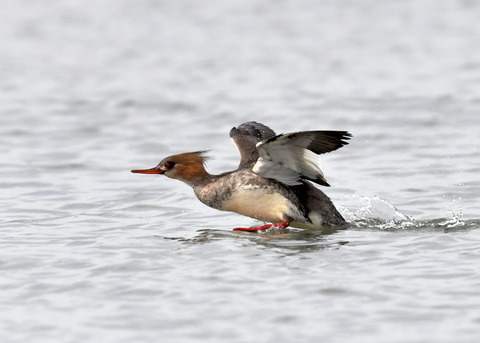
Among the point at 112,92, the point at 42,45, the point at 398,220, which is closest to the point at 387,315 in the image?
the point at 398,220

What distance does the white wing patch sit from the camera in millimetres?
8766

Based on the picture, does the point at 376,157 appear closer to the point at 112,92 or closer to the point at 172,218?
the point at 172,218

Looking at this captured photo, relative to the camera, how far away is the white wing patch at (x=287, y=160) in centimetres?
877

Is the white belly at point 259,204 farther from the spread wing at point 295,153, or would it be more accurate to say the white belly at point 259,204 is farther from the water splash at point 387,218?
the water splash at point 387,218

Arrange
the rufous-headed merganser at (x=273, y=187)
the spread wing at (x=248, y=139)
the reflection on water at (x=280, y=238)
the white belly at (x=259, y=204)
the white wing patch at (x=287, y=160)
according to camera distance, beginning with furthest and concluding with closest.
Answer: the spread wing at (x=248, y=139), the white belly at (x=259, y=204), the rufous-headed merganser at (x=273, y=187), the white wing patch at (x=287, y=160), the reflection on water at (x=280, y=238)

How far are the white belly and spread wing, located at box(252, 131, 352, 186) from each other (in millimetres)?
181

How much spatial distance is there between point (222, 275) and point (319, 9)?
67.6ft

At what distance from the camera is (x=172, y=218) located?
10.2 m

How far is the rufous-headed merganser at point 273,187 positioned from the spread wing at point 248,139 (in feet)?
0.07

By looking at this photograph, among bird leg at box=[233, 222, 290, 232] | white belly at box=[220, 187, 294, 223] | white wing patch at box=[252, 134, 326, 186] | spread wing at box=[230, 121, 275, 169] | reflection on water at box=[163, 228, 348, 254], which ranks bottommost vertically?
reflection on water at box=[163, 228, 348, 254]

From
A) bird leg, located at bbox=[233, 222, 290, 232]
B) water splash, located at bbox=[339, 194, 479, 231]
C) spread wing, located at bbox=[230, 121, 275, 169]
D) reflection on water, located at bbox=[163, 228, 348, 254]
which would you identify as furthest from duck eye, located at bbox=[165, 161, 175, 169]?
water splash, located at bbox=[339, 194, 479, 231]

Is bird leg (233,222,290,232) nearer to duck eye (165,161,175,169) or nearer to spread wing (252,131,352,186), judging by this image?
spread wing (252,131,352,186)

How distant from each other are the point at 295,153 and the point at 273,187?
1.68 feet

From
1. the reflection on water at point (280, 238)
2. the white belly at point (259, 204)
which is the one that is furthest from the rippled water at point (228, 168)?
the white belly at point (259, 204)
